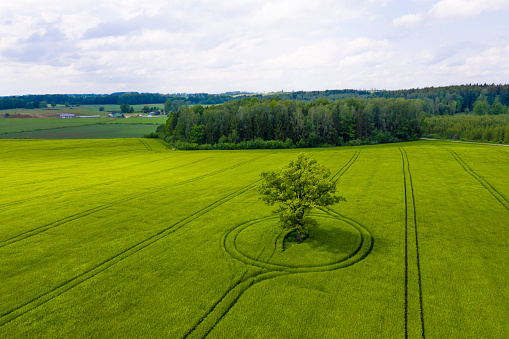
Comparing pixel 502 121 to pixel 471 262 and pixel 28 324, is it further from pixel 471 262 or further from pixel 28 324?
pixel 28 324

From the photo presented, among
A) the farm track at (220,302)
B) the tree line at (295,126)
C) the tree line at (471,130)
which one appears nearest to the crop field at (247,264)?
the farm track at (220,302)

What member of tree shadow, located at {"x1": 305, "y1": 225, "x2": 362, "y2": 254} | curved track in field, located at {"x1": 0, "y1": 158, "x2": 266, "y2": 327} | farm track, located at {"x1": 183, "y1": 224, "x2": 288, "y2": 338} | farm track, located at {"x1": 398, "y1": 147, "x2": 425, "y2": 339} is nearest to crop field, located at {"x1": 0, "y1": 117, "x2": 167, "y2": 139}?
curved track in field, located at {"x1": 0, "y1": 158, "x2": 266, "y2": 327}

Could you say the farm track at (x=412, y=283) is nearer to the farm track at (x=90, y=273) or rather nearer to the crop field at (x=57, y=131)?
the farm track at (x=90, y=273)

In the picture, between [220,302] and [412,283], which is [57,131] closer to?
[220,302]

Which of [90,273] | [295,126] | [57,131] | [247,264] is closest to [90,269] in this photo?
[90,273]

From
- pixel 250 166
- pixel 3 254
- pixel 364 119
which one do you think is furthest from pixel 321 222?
pixel 364 119
